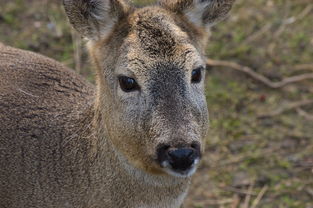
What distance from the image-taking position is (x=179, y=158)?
3.69 metres

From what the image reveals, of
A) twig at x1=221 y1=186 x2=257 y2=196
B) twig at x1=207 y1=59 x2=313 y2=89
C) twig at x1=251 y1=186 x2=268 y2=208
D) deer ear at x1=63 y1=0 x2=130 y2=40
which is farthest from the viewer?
twig at x1=207 y1=59 x2=313 y2=89

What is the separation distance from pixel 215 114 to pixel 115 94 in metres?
3.13

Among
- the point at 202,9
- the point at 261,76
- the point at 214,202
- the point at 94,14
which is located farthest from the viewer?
the point at 261,76

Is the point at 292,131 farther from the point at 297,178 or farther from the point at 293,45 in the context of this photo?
the point at 293,45

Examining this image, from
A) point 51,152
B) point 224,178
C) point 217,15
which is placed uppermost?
point 217,15

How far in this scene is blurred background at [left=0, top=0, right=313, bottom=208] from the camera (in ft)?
21.0

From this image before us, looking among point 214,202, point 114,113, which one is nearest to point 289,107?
point 214,202

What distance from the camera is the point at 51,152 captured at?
4652 mm

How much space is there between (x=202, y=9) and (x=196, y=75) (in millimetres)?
687

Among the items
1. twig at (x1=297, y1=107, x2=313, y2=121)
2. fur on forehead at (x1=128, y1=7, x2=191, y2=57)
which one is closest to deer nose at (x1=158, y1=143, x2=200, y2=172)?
fur on forehead at (x1=128, y1=7, x2=191, y2=57)

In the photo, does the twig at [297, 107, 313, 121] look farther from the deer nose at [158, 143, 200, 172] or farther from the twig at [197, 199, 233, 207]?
the deer nose at [158, 143, 200, 172]

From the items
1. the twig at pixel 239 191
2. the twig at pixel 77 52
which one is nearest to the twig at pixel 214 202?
the twig at pixel 239 191

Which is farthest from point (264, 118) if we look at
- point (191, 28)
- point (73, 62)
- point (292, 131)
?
point (191, 28)

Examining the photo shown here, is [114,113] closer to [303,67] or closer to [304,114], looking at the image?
[304,114]
